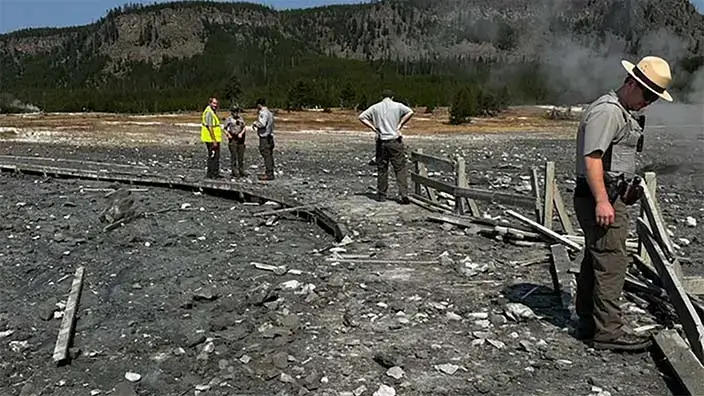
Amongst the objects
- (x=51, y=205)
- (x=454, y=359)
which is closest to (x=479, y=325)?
(x=454, y=359)

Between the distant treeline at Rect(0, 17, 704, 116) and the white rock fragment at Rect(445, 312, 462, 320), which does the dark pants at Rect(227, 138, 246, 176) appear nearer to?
the distant treeline at Rect(0, 17, 704, 116)

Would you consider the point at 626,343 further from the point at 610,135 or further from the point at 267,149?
the point at 267,149

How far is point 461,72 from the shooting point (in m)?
73.2

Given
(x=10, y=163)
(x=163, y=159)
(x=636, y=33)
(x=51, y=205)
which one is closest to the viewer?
(x=51, y=205)

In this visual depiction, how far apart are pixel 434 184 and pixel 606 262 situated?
6.20 metres

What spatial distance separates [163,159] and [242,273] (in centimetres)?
1749

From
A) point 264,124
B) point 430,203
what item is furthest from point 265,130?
point 430,203

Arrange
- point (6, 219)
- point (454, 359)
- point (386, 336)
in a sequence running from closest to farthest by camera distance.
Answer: point (454, 359), point (386, 336), point (6, 219)

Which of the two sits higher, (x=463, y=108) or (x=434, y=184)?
(x=434, y=184)

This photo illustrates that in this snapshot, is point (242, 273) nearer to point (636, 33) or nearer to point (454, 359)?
point (454, 359)

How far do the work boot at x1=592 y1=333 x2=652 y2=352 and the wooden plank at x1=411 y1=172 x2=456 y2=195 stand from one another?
5600 millimetres

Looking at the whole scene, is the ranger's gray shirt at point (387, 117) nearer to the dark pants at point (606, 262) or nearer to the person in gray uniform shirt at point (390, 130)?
the person in gray uniform shirt at point (390, 130)

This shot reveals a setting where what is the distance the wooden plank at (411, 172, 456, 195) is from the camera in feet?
36.3

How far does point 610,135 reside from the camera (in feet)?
17.1
